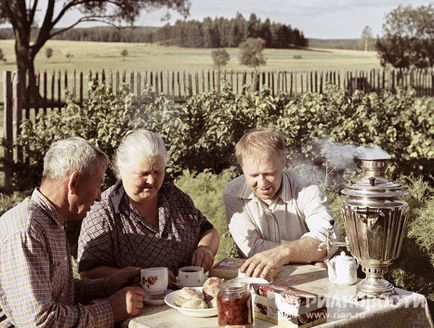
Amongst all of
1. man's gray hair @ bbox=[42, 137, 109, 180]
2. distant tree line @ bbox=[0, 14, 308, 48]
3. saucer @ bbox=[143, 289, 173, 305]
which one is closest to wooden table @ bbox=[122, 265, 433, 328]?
saucer @ bbox=[143, 289, 173, 305]

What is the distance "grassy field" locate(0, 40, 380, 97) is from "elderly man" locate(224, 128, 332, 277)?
32.7 m

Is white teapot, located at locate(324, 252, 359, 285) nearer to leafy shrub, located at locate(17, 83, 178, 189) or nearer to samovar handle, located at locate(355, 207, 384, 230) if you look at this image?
samovar handle, located at locate(355, 207, 384, 230)

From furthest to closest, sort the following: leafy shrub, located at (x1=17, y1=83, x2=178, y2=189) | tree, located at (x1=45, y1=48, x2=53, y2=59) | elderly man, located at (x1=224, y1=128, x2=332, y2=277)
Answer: tree, located at (x1=45, y1=48, x2=53, y2=59)
leafy shrub, located at (x1=17, y1=83, x2=178, y2=189)
elderly man, located at (x1=224, y1=128, x2=332, y2=277)

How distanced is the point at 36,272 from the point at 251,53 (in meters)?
36.6

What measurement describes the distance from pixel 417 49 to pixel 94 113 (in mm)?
29628

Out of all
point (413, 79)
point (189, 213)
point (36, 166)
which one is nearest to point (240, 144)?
point (189, 213)

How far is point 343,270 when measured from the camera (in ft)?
10.1

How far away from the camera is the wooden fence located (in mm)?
9703

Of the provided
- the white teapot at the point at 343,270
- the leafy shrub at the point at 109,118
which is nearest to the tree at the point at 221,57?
the leafy shrub at the point at 109,118

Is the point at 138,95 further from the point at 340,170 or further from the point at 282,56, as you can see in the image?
the point at 282,56

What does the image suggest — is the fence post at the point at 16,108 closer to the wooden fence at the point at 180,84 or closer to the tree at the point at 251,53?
the wooden fence at the point at 180,84

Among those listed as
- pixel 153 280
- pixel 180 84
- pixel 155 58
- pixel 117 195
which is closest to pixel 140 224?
pixel 117 195

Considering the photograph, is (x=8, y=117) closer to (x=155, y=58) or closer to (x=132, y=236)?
(x=132, y=236)

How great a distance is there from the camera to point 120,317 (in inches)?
106
